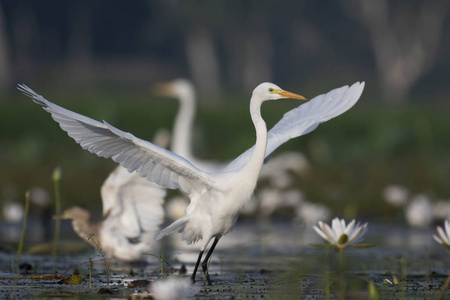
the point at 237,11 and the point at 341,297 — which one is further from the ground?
the point at 237,11

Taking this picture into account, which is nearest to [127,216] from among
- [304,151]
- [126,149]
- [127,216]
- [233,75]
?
[127,216]

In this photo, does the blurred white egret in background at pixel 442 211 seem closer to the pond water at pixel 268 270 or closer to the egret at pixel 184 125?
the pond water at pixel 268 270

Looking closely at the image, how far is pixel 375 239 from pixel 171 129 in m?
12.2

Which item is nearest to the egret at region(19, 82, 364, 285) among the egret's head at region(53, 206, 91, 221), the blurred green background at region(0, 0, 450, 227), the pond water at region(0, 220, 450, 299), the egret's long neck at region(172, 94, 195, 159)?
the pond water at region(0, 220, 450, 299)

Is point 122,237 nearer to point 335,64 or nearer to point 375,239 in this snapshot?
point 375,239

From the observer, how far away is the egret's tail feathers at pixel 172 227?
6.81 m

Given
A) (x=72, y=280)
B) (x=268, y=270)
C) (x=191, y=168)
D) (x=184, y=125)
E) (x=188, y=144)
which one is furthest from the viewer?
(x=184, y=125)

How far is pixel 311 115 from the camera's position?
314 inches

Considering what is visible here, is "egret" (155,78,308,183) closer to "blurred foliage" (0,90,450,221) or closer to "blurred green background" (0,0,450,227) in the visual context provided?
"blurred foliage" (0,90,450,221)

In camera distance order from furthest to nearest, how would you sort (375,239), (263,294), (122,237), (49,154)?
(49,154) < (375,239) < (122,237) < (263,294)

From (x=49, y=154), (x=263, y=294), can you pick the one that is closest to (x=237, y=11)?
(x=49, y=154)

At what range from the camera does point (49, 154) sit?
1788 centimetres

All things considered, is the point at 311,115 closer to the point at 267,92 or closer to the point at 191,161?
the point at 267,92

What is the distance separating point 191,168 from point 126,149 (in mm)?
514
